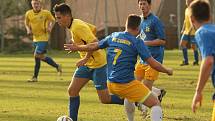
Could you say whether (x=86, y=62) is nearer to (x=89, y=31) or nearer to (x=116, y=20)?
(x=89, y=31)

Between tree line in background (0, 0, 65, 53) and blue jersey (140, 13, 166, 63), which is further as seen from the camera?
tree line in background (0, 0, 65, 53)

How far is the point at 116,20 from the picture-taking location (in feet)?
150

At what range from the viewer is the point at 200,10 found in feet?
21.7

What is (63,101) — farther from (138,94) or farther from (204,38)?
(204,38)

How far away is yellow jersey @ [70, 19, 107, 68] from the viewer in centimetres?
968

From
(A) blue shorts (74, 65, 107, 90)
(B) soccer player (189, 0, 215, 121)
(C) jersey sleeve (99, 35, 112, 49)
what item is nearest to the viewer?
(B) soccer player (189, 0, 215, 121)

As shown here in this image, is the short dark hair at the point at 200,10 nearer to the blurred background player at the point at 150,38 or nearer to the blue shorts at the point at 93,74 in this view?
the blue shorts at the point at 93,74

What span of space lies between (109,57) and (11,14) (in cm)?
3840

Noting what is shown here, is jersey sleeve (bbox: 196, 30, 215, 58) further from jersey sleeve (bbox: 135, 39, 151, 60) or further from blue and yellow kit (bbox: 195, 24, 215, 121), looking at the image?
jersey sleeve (bbox: 135, 39, 151, 60)

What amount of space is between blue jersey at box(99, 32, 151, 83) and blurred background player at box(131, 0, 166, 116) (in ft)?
6.61

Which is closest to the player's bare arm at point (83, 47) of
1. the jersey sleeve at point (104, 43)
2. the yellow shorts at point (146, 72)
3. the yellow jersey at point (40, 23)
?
the jersey sleeve at point (104, 43)

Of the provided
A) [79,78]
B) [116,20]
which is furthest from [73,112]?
[116,20]

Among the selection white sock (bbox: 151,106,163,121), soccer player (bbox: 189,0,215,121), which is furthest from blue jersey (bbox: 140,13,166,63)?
soccer player (bbox: 189,0,215,121)

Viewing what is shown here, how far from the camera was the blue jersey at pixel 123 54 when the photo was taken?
864 cm
